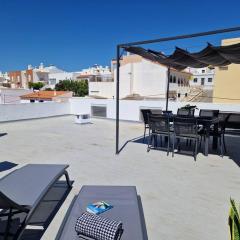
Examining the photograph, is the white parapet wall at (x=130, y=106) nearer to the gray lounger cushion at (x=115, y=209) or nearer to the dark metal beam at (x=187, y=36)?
the dark metal beam at (x=187, y=36)

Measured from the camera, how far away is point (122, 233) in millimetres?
2129

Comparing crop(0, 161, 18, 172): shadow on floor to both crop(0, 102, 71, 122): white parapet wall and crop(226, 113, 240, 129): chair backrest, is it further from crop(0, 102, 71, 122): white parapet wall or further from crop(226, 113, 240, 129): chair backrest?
crop(0, 102, 71, 122): white parapet wall

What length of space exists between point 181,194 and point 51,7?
67.8 feet

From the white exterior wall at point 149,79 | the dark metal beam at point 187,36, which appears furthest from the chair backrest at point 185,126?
the white exterior wall at point 149,79

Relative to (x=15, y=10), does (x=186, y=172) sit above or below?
below

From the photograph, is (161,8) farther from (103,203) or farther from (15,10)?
(103,203)

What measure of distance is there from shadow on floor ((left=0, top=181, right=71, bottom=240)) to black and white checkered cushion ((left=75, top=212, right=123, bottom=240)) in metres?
0.79

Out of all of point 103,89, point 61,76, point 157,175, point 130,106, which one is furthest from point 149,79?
point 61,76

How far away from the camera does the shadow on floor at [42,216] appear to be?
270 centimetres

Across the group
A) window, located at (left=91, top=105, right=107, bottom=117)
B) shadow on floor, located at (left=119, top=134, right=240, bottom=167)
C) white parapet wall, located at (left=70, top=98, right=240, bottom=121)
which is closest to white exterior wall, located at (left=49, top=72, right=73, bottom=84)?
white parapet wall, located at (left=70, top=98, right=240, bottom=121)

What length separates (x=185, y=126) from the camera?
580 cm

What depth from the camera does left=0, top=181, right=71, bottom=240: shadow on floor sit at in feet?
8.84

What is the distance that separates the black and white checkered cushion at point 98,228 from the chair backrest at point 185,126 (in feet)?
13.1

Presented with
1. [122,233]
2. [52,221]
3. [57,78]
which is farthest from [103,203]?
[57,78]
